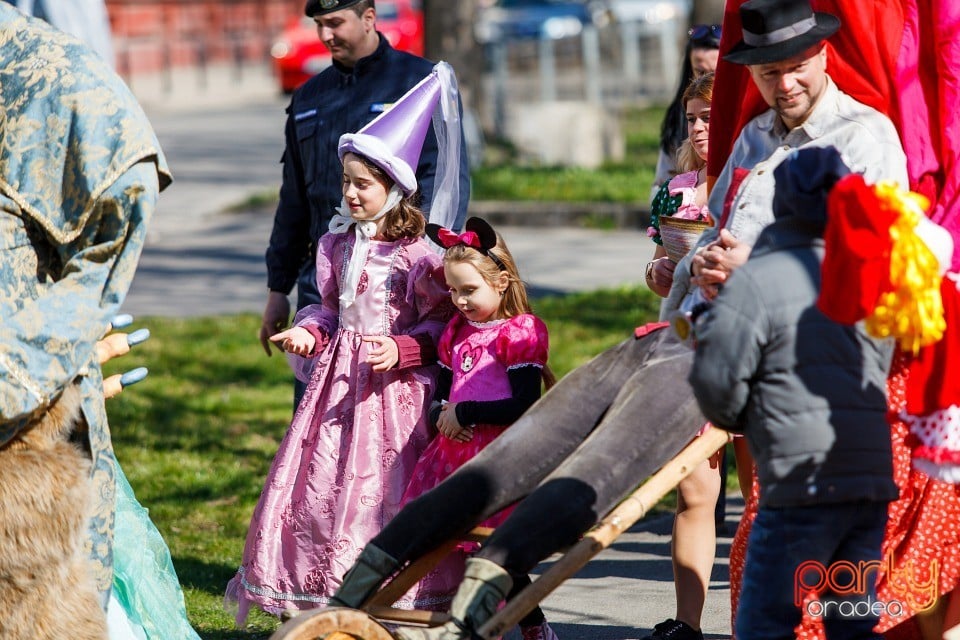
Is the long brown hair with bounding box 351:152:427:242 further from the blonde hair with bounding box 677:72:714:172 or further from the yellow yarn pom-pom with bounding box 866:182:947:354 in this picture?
the yellow yarn pom-pom with bounding box 866:182:947:354

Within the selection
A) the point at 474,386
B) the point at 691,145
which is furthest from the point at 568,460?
the point at 691,145

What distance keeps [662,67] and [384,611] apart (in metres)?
20.8

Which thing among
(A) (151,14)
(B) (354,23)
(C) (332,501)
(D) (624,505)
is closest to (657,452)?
(D) (624,505)

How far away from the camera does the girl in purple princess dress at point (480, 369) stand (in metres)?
4.27

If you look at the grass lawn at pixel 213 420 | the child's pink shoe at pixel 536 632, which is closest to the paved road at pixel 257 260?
the child's pink shoe at pixel 536 632

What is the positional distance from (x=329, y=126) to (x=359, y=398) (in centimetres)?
110

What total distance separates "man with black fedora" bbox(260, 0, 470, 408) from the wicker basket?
2.69 ft

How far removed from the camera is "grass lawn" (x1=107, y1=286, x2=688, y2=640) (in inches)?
232

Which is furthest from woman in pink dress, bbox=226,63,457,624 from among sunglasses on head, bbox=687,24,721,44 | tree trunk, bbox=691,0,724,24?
tree trunk, bbox=691,0,724,24

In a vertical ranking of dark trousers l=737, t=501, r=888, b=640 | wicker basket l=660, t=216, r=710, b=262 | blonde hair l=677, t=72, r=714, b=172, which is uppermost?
blonde hair l=677, t=72, r=714, b=172

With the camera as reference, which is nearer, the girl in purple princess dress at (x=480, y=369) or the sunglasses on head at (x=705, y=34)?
the girl in purple princess dress at (x=480, y=369)

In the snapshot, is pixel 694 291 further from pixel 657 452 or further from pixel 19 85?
pixel 19 85

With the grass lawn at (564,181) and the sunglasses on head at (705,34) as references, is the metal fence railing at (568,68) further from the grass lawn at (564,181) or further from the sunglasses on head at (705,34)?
the sunglasses on head at (705,34)

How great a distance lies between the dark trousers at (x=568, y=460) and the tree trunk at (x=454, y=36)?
11232mm
